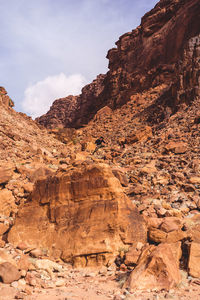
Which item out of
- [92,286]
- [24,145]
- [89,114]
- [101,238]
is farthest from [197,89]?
[89,114]

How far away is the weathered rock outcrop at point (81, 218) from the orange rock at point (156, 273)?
4.11 ft

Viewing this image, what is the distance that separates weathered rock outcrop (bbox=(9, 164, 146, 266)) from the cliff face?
57.9ft

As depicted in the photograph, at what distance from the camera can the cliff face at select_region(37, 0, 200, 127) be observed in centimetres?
2975

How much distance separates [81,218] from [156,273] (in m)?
2.56

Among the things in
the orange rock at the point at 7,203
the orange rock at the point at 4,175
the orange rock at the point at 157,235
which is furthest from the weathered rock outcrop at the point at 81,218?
the orange rock at the point at 4,175

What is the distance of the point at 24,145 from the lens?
1792 cm

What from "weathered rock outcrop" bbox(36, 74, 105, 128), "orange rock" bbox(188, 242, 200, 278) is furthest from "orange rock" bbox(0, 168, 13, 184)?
"weathered rock outcrop" bbox(36, 74, 105, 128)

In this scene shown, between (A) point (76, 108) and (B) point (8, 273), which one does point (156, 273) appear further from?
(A) point (76, 108)

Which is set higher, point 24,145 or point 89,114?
point 89,114

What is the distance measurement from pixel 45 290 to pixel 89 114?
153 ft

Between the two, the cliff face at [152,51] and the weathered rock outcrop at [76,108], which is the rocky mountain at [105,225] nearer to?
the cliff face at [152,51]

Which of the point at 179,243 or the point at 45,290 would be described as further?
the point at 179,243

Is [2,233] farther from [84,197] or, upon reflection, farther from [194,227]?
[194,227]

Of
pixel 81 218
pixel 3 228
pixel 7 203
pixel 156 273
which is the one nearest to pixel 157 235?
pixel 156 273
